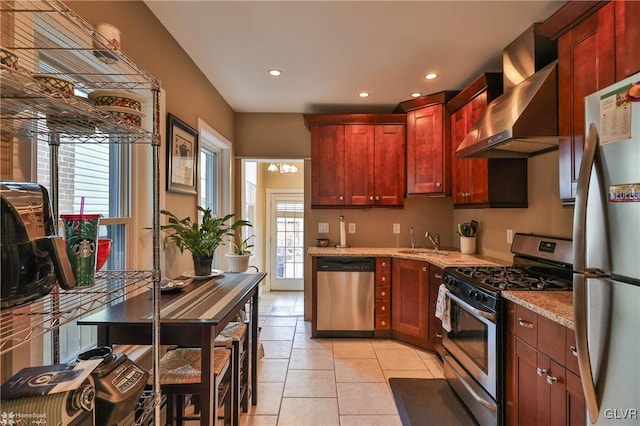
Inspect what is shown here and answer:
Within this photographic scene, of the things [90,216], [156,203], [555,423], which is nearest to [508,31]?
[555,423]

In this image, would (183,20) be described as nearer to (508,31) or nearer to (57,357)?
(57,357)

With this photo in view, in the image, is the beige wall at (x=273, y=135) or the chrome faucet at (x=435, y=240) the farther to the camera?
the beige wall at (x=273, y=135)

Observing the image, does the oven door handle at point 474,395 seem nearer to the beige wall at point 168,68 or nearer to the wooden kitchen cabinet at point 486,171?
the wooden kitchen cabinet at point 486,171

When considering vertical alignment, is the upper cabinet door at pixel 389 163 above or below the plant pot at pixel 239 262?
above

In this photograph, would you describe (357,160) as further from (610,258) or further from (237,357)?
(610,258)

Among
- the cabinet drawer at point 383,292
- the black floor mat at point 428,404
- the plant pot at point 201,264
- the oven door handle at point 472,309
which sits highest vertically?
the plant pot at point 201,264

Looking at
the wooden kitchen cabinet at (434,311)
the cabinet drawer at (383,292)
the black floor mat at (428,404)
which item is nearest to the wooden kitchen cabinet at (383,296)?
the cabinet drawer at (383,292)

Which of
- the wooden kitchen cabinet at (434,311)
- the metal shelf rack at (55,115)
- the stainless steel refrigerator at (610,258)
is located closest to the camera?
the metal shelf rack at (55,115)

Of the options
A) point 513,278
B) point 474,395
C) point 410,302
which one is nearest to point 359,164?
point 410,302

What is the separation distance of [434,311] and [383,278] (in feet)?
2.02

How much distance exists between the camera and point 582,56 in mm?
1618

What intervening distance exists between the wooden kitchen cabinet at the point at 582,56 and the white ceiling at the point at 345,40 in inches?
13.4

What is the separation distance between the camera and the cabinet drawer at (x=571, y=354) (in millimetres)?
1302

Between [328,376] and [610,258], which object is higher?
[610,258]
